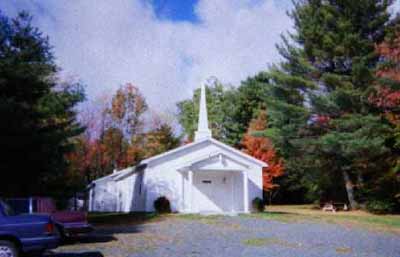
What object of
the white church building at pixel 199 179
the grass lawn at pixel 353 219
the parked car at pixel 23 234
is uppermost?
the white church building at pixel 199 179

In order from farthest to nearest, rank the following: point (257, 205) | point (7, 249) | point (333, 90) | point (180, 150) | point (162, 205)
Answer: point (333, 90), point (180, 150), point (257, 205), point (162, 205), point (7, 249)

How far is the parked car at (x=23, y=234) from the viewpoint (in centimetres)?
840

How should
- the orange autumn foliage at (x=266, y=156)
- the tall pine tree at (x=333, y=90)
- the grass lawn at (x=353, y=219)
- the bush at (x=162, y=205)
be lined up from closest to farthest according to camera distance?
the grass lawn at (x=353, y=219) < the bush at (x=162, y=205) < the tall pine tree at (x=333, y=90) < the orange autumn foliage at (x=266, y=156)

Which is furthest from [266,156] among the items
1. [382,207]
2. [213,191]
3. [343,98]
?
[382,207]

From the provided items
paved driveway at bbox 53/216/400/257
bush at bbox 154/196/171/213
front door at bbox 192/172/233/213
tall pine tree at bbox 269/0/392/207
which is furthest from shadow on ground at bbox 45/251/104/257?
tall pine tree at bbox 269/0/392/207

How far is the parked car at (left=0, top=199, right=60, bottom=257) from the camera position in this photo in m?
8.40

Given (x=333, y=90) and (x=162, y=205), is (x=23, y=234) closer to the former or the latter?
(x=162, y=205)

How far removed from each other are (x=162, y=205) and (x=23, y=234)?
53.1 ft

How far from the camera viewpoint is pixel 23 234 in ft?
28.0

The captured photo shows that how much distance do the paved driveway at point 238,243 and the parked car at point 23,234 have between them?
66.0 inches

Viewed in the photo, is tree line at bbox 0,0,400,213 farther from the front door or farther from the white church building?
the front door

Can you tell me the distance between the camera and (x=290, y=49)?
3069 cm

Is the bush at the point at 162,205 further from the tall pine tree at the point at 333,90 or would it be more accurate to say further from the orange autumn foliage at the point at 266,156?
the orange autumn foliage at the point at 266,156

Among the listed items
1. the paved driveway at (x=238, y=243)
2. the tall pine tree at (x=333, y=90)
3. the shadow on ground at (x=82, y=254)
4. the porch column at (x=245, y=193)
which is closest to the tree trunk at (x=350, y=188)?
the tall pine tree at (x=333, y=90)
